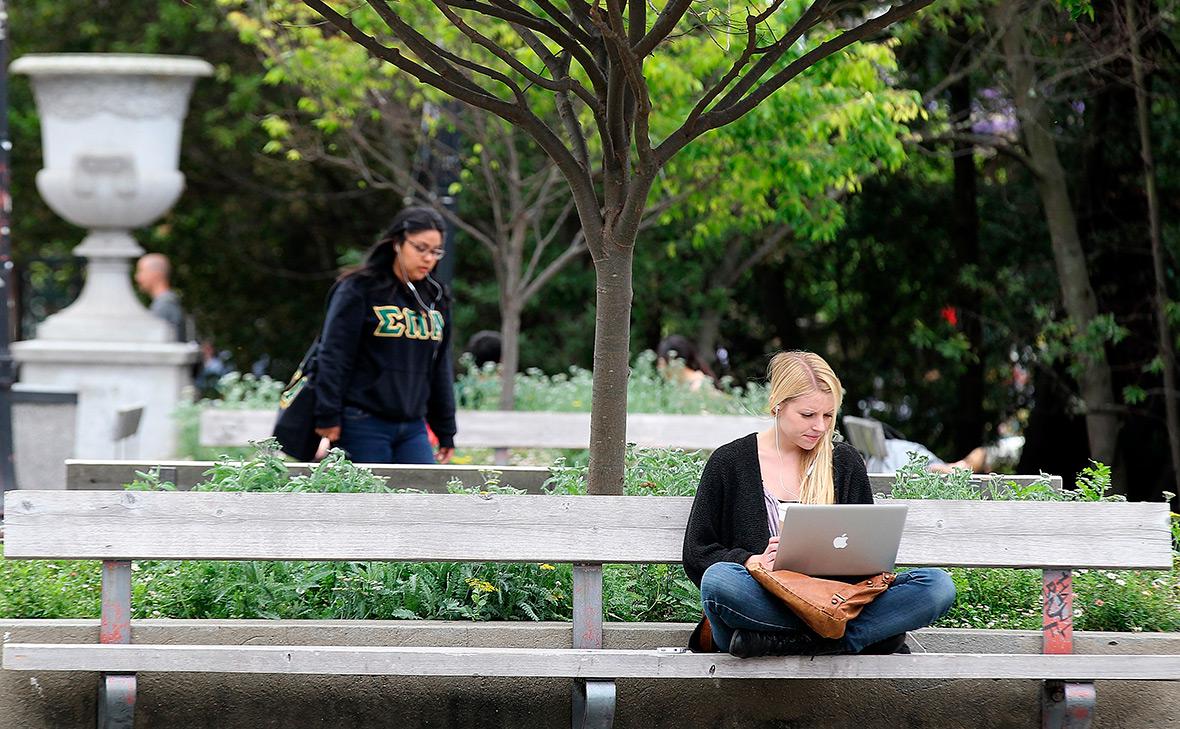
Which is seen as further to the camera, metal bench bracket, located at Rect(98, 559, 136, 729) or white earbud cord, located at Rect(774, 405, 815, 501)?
white earbud cord, located at Rect(774, 405, 815, 501)

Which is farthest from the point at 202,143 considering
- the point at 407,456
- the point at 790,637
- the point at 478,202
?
the point at 790,637

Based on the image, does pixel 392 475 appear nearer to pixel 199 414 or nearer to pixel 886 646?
pixel 886 646

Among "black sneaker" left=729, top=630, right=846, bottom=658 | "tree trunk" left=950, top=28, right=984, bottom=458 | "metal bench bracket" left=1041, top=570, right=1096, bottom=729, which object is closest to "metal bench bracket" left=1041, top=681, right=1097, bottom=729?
"metal bench bracket" left=1041, top=570, right=1096, bottom=729

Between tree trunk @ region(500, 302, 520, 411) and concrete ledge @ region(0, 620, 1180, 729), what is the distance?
21.4 ft

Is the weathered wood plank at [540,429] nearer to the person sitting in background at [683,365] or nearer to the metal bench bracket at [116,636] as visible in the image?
the person sitting in background at [683,365]

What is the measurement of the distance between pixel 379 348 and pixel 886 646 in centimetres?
311

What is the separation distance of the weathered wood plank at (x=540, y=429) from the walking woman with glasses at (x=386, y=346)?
2131 mm

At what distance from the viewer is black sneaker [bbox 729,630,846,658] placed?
4949mm

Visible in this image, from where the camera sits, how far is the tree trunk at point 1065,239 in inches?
533

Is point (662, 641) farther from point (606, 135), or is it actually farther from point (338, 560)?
point (606, 135)

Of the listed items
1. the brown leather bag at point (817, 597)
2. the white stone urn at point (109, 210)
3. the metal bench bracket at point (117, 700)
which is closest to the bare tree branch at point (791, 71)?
the brown leather bag at point (817, 597)

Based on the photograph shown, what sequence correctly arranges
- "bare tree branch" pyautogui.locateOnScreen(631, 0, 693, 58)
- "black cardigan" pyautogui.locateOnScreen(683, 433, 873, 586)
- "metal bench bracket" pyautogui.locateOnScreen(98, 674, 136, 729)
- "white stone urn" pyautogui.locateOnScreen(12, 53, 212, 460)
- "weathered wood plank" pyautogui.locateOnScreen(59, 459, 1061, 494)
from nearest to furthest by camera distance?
1. "metal bench bracket" pyautogui.locateOnScreen(98, 674, 136, 729)
2. "black cardigan" pyautogui.locateOnScreen(683, 433, 873, 586)
3. "bare tree branch" pyautogui.locateOnScreen(631, 0, 693, 58)
4. "weathered wood plank" pyautogui.locateOnScreen(59, 459, 1061, 494)
5. "white stone urn" pyautogui.locateOnScreen(12, 53, 212, 460)

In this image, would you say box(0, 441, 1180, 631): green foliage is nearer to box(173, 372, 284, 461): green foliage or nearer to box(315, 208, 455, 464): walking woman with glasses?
box(315, 208, 455, 464): walking woman with glasses

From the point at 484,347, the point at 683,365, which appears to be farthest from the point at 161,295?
the point at 683,365
